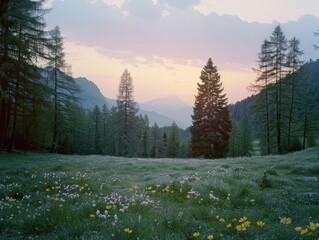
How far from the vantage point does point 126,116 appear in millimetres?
61375

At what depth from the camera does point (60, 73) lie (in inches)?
1718

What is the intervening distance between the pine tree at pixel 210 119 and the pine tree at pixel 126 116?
18.2 metres

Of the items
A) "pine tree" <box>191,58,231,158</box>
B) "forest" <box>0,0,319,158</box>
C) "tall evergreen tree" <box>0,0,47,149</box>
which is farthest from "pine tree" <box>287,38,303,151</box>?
"tall evergreen tree" <box>0,0,47,149</box>

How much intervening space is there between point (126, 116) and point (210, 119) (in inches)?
831

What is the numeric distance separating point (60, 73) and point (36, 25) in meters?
13.2

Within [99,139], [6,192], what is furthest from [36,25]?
[99,139]

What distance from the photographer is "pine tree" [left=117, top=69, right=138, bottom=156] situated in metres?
60.7

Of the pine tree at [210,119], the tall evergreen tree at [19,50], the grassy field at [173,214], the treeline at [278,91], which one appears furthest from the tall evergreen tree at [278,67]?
the grassy field at [173,214]

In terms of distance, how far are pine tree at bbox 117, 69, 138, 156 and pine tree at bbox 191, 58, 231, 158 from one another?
1820 cm

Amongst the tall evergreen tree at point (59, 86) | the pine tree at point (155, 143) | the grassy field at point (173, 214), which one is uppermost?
the tall evergreen tree at point (59, 86)

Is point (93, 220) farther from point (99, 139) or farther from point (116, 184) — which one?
point (99, 139)

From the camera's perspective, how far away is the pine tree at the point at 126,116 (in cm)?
6073

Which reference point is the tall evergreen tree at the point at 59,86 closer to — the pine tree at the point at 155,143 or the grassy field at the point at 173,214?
the grassy field at the point at 173,214

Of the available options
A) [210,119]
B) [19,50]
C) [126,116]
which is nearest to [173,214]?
[19,50]
